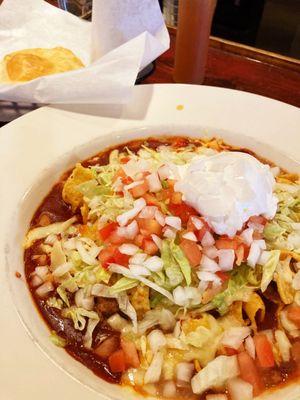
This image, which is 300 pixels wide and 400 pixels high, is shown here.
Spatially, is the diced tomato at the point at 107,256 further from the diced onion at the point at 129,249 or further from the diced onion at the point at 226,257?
the diced onion at the point at 226,257

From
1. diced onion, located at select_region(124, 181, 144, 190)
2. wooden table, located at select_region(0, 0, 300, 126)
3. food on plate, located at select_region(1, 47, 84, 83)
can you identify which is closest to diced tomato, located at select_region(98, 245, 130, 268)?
diced onion, located at select_region(124, 181, 144, 190)

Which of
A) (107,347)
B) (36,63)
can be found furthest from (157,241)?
(36,63)

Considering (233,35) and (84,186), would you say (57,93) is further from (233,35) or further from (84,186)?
(233,35)

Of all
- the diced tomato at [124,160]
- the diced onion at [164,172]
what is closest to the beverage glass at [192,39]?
the diced tomato at [124,160]

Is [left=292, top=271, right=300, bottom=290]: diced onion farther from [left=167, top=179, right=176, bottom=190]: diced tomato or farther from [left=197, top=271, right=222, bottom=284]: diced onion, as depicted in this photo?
[left=167, top=179, right=176, bottom=190]: diced tomato

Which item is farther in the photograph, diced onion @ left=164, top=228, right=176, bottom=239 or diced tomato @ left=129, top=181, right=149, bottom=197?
diced tomato @ left=129, top=181, right=149, bottom=197
